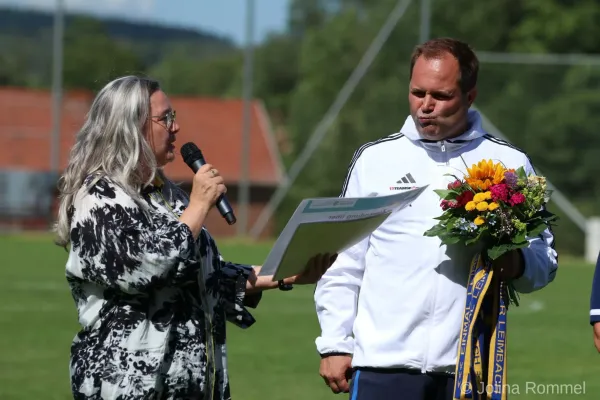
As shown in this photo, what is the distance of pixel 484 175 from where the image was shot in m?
4.47

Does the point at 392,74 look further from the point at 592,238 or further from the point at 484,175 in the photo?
the point at 484,175

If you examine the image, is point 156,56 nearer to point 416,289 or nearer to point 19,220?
point 19,220

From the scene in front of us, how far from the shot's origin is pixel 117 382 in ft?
14.0

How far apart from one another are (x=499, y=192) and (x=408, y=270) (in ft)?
1.56

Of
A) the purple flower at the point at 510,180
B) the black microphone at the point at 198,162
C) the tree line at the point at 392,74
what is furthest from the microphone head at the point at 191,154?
the purple flower at the point at 510,180

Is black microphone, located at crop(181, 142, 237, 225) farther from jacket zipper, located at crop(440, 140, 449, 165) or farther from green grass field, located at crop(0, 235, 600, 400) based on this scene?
green grass field, located at crop(0, 235, 600, 400)

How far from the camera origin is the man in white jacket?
15.1 ft

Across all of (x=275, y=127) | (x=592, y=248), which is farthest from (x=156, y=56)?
(x=592, y=248)

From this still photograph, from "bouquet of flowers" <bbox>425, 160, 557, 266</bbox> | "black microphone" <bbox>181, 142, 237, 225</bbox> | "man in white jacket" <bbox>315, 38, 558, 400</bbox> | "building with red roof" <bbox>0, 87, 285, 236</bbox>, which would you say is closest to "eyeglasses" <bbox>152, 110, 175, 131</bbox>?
"black microphone" <bbox>181, 142, 237, 225</bbox>

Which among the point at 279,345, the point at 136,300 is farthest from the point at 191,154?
the point at 279,345

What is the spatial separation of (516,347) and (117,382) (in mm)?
9184

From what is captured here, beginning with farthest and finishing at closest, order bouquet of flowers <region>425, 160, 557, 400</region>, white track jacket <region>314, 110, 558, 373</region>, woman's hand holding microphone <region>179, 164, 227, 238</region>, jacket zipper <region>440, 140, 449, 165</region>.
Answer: jacket zipper <region>440, 140, 449, 165</region> → white track jacket <region>314, 110, 558, 373</region> → bouquet of flowers <region>425, 160, 557, 400</region> → woman's hand holding microphone <region>179, 164, 227, 238</region>

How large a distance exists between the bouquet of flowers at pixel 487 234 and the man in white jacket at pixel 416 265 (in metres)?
0.08

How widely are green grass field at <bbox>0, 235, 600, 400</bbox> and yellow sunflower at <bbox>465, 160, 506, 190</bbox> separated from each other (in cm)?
525
